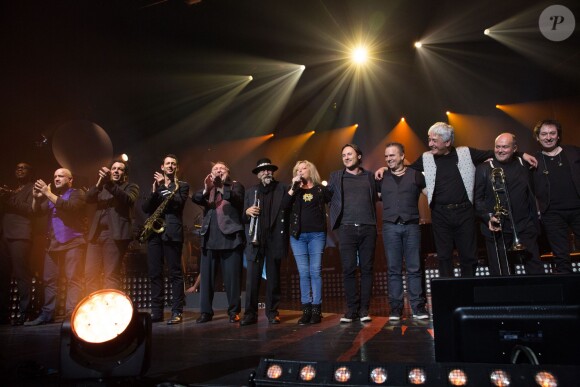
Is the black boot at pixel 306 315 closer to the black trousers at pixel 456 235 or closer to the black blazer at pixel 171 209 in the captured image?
the black trousers at pixel 456 235

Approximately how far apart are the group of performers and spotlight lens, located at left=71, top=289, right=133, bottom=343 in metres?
2.64

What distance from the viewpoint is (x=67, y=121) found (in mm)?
7504

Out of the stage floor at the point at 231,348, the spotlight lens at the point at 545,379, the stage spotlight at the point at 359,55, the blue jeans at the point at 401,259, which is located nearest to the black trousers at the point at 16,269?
the stage floor at the point at 231,348

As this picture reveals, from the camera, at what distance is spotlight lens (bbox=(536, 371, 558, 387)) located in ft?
4.08

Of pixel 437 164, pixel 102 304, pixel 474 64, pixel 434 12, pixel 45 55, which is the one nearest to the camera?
pixel 102 304

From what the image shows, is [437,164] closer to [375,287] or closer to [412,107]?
[375,287]

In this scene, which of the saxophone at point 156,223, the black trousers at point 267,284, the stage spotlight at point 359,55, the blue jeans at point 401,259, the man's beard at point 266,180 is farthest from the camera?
the stage spotlight at point 359,55

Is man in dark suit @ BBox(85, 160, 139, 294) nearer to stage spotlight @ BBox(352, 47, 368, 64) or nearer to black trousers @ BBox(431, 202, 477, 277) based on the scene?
black trousers @ BBox(431, 202, 477, 277)

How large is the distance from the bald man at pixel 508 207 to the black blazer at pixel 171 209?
3398mm

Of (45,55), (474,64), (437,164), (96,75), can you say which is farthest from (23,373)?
(474,64)

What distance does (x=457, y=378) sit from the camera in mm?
1340

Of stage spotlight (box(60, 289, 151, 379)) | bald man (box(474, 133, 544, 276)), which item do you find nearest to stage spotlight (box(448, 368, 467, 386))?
stage spotlight (box(60, 289, 151, 379))

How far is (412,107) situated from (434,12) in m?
3.84

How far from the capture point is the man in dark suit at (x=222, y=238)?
4820 millimetres
